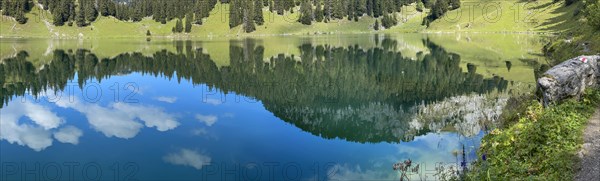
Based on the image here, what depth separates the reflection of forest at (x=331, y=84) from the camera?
3303cm

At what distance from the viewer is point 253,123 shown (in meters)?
31.9

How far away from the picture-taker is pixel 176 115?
34.3 metres

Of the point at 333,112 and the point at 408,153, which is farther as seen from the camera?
the point at 333,112

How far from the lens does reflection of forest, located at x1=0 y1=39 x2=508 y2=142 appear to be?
1300 inches

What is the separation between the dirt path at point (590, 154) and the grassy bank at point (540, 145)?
225 millimetres

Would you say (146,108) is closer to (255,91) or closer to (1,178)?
(255,91)

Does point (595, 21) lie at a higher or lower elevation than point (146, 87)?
higher

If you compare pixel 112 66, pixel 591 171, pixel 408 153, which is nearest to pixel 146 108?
pixel 408 153

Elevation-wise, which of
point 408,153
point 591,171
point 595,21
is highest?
point 595,21

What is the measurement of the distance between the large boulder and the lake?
447cm

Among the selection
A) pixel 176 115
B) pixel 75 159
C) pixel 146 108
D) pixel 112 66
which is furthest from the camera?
pixel 112 66

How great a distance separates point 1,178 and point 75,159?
11.5 ft

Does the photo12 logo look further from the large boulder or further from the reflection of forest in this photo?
the large boulder

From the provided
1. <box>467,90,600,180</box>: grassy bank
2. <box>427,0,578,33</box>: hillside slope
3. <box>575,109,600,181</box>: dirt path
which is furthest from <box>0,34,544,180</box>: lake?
<box>427,0,578,33</box>: hillside slope
